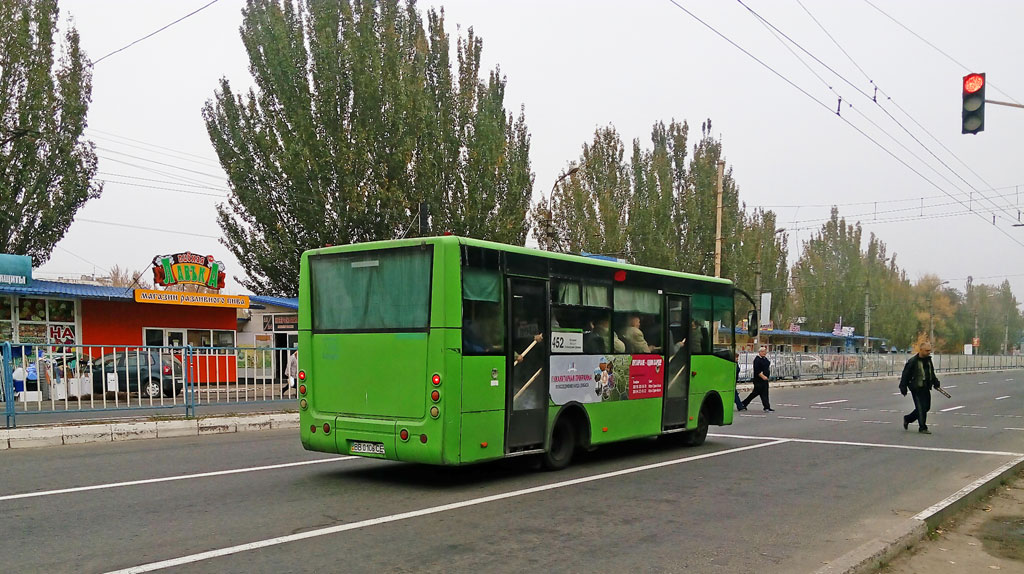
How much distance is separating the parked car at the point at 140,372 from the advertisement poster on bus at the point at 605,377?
8.63 m

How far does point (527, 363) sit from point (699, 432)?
5.23m

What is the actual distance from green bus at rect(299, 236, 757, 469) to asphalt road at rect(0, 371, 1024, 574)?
0.60 m

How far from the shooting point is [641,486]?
9.69m

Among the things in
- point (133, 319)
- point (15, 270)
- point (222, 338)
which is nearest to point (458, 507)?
point (15, 270)

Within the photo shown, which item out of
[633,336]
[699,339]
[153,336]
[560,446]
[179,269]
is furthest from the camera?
[179,269]

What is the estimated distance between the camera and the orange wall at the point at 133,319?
87.4ft

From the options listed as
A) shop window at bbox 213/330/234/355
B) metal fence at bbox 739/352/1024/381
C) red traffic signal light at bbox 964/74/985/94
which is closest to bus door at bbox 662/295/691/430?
red traffic signal light at bbox 964/74/985/94

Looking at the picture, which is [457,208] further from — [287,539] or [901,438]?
Answer: [287,539]

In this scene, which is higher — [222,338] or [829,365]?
[222,338]

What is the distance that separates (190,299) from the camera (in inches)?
1087

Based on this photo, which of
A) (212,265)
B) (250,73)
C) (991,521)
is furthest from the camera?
(250,73)

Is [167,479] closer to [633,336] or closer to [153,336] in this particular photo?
[633,336]

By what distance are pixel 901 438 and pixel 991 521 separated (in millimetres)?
8029

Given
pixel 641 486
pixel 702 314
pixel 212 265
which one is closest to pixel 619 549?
pixel 641 486
